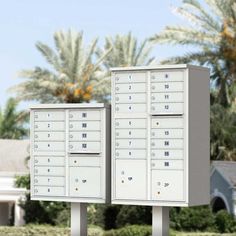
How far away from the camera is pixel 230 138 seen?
44.1 meters

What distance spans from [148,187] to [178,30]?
26627 mm

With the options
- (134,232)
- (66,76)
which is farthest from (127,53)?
(134,232)

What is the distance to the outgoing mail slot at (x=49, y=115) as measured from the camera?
63.0ft

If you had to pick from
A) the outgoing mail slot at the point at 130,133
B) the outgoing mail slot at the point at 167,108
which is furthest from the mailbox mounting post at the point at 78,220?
the outgoing mail slot at the point at 167,108

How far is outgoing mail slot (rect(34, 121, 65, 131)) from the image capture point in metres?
19.2

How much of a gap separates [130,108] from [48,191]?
2492mm

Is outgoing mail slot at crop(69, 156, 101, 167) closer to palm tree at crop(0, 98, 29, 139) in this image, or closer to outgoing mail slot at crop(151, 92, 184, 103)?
outgoing mail slot at crop(151, 92, 184, 103)

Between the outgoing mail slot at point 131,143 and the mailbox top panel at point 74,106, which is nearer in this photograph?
the outgoing mail slot at point 131,143

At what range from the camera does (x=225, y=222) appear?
3819 cm

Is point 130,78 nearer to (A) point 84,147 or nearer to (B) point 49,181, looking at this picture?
(A) point 84,147

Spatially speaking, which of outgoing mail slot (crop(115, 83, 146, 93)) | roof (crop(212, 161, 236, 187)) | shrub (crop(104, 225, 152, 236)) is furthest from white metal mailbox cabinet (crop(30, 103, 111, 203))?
roof (crop(212, 161, 236, 187))

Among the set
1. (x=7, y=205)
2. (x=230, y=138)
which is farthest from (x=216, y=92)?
(x=7, y=205)

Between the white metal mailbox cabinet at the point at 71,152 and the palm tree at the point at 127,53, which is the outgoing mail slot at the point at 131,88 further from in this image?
the palm tree at the point at 127,53

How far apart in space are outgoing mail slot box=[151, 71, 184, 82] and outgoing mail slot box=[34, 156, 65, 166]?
259 centimetres
